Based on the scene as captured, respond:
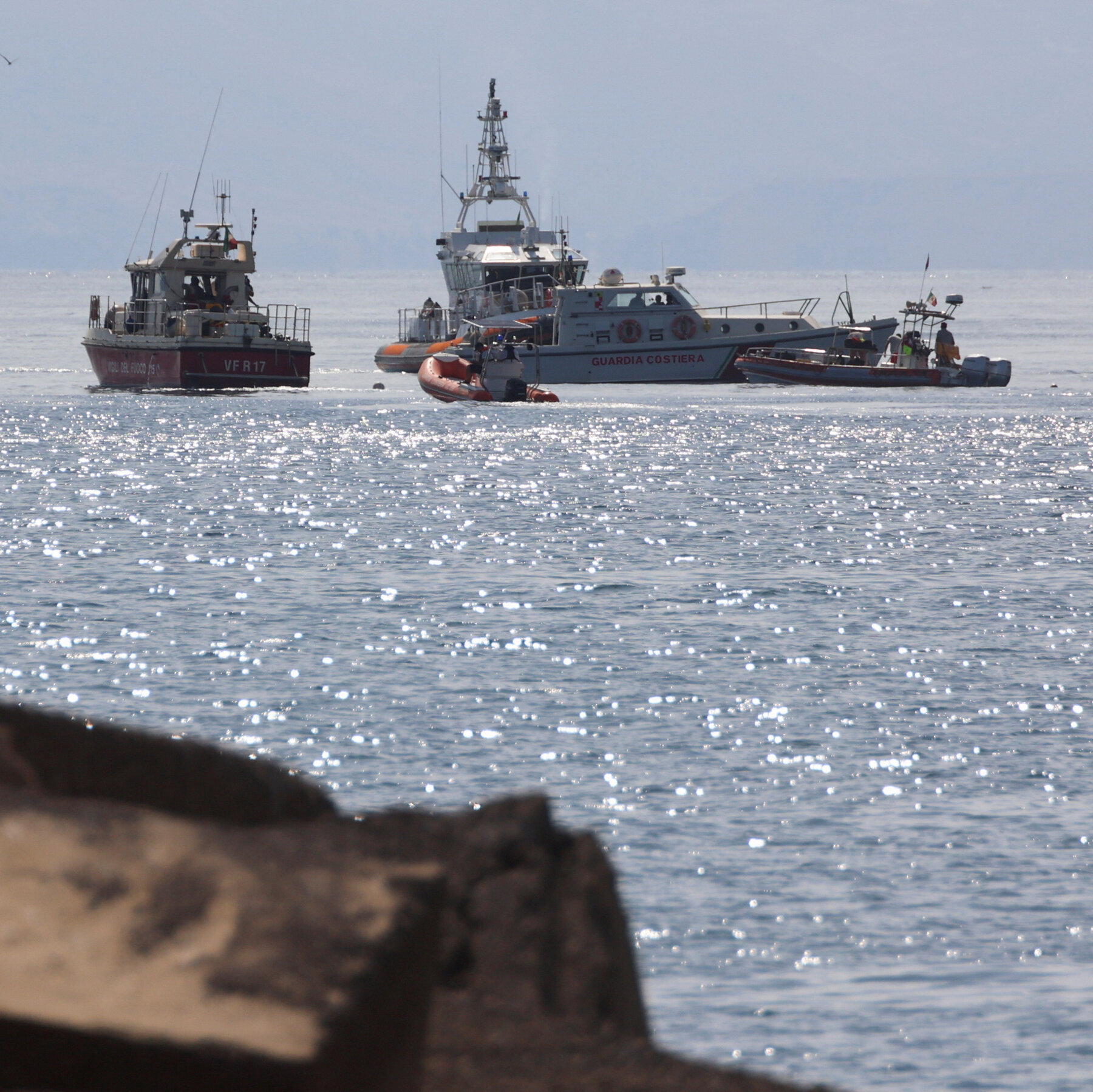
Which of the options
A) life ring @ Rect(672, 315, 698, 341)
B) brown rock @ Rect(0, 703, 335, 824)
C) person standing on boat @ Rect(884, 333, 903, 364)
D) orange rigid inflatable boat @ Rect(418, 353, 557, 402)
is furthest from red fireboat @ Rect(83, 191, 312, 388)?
brown rock @ Rect(0, 703, 335, 824)

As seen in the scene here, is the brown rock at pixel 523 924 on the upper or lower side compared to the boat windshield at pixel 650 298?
lower

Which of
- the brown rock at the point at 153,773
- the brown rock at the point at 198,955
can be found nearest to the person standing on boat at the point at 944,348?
the brown rock at the point at 153,773

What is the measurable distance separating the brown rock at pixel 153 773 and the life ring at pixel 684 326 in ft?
183

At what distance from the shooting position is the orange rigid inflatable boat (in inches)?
2082

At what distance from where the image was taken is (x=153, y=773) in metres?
3.10

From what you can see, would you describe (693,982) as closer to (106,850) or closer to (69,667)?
(106,850)

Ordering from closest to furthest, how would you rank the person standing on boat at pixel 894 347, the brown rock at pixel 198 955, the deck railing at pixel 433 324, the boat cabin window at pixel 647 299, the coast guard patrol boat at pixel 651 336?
the brown rock at pixel 198 955, the boat cabin window at pixel 647 299, the coast guard patrol boat at pixel 651 336, the person standing on boat at pixel 894 347, the deck railing at pixel 433 324

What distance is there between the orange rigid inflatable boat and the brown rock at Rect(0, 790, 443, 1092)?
50.8 meters

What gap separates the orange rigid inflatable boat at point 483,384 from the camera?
52.9 m

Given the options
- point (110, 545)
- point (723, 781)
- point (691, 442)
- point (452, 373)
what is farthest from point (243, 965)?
point (452, 373)

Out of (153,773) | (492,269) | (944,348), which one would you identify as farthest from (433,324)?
(153,773)

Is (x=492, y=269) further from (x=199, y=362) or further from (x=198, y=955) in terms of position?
(x=198, y=955)

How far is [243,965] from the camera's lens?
204 centimetres

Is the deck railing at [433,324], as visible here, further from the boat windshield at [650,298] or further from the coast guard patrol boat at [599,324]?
the boat windshield at [650,298]
